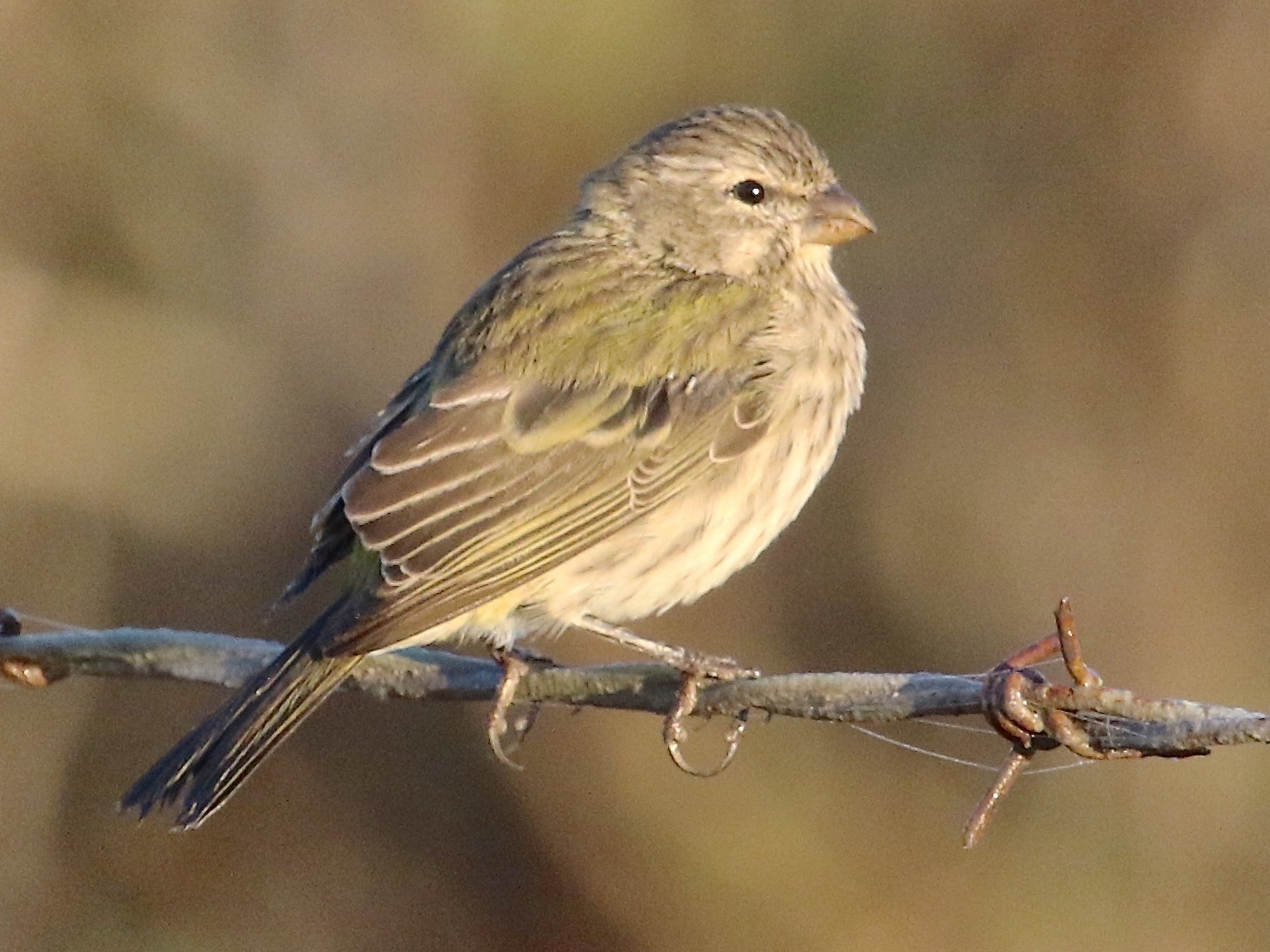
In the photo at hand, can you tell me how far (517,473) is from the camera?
5.05 metres

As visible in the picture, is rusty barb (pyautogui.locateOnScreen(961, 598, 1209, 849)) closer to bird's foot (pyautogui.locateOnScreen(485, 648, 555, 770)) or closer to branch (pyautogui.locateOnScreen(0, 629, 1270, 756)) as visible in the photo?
branch (pyautogui.locateOnScreen(0, 629, 1270, 756))

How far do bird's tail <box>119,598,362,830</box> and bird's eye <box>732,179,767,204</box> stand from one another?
201 cm

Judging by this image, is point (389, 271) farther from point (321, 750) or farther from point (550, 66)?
point (321, 750)

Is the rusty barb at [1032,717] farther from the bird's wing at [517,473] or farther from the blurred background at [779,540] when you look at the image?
the blurred background at [779,540]

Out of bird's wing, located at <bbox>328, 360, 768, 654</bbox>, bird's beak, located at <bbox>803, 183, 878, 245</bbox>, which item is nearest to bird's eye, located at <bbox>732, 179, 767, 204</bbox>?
bird's beak, located at <bbox>803, 183, 878, 245</bbox>

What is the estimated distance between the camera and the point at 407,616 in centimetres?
459

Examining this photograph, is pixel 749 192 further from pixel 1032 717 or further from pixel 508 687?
pixel 1032 717

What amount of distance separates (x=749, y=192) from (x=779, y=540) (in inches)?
106

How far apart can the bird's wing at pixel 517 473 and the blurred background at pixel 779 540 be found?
9.02 feet

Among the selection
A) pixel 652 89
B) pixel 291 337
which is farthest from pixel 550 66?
pixel 291 337

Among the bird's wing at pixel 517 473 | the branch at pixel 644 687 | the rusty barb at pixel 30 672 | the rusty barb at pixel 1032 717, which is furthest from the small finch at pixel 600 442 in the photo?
the rusty barb at pixel 1032 717

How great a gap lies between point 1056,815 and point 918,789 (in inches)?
22.4

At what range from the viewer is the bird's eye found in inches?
232

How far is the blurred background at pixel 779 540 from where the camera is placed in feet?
24.7
